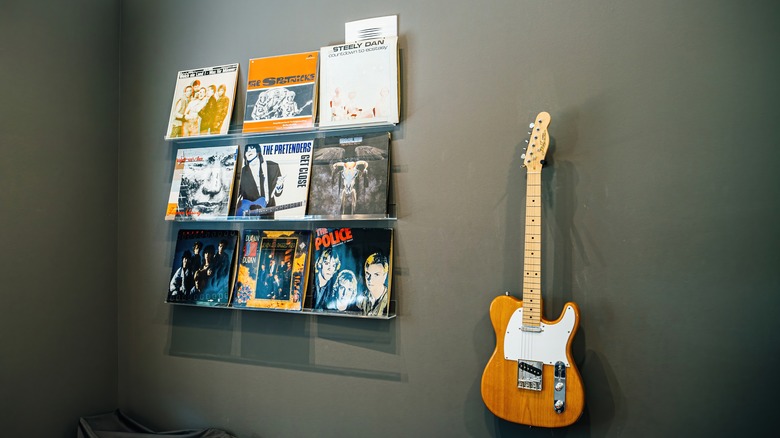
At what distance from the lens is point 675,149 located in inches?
70.5

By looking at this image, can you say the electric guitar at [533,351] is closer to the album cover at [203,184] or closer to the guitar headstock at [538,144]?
the guitar headstock at [538,144]

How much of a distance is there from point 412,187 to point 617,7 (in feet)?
3.37

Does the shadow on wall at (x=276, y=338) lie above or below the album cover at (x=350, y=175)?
below

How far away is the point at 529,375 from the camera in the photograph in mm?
1803

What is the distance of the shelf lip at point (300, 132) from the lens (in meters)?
2.15

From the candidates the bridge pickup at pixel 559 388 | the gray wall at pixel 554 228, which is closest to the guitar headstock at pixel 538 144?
the gray wall at pixel 554 228

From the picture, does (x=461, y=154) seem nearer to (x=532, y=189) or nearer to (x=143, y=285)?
(x=532, y=189)

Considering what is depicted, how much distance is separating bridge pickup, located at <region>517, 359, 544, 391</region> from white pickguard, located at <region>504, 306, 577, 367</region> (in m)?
0.02

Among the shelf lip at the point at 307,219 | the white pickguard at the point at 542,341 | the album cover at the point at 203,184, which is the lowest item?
the white pickguard at the point at 542,341

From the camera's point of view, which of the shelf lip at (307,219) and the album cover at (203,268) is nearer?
the shelf lip at (307,219)

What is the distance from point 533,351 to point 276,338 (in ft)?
3.83

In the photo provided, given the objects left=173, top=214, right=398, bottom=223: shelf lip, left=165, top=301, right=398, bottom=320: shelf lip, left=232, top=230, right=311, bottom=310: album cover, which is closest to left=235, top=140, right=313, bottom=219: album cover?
left=173, top=214, right=398, bottom=223: shelf lip

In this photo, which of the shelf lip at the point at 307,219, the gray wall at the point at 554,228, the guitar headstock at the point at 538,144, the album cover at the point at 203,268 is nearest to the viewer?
the gray wall at the point at 554,228

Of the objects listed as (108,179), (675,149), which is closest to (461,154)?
(675,149)
